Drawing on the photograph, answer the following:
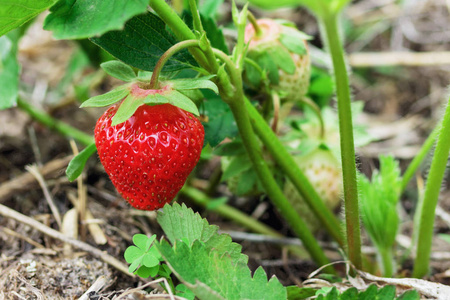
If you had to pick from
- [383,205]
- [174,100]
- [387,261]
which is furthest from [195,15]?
[387,261]

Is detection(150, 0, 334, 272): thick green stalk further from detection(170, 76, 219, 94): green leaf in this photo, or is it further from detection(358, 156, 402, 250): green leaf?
detection(358, 156, 402, 250): green leaf

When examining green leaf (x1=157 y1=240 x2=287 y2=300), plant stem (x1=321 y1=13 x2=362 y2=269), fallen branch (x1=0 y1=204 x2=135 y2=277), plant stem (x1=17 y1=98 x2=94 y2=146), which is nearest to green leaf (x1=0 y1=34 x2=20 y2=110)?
plant stem (x1=17 y1=98 x2=94 y2=146)

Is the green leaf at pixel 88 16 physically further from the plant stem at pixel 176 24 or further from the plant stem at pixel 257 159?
the plant stem at pixel 257 159

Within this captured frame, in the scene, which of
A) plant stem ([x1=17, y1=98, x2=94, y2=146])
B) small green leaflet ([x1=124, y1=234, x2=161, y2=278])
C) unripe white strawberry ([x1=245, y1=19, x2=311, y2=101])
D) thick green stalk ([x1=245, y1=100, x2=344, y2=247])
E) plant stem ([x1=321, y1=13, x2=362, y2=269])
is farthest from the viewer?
plant stem ([x1=17, y1=98, x2=94, y2=146])

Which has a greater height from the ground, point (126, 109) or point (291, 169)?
point (126, 109)

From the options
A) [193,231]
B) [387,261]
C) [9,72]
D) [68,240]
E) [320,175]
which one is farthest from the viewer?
[9,72]

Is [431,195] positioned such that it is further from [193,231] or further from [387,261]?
[193,231]
